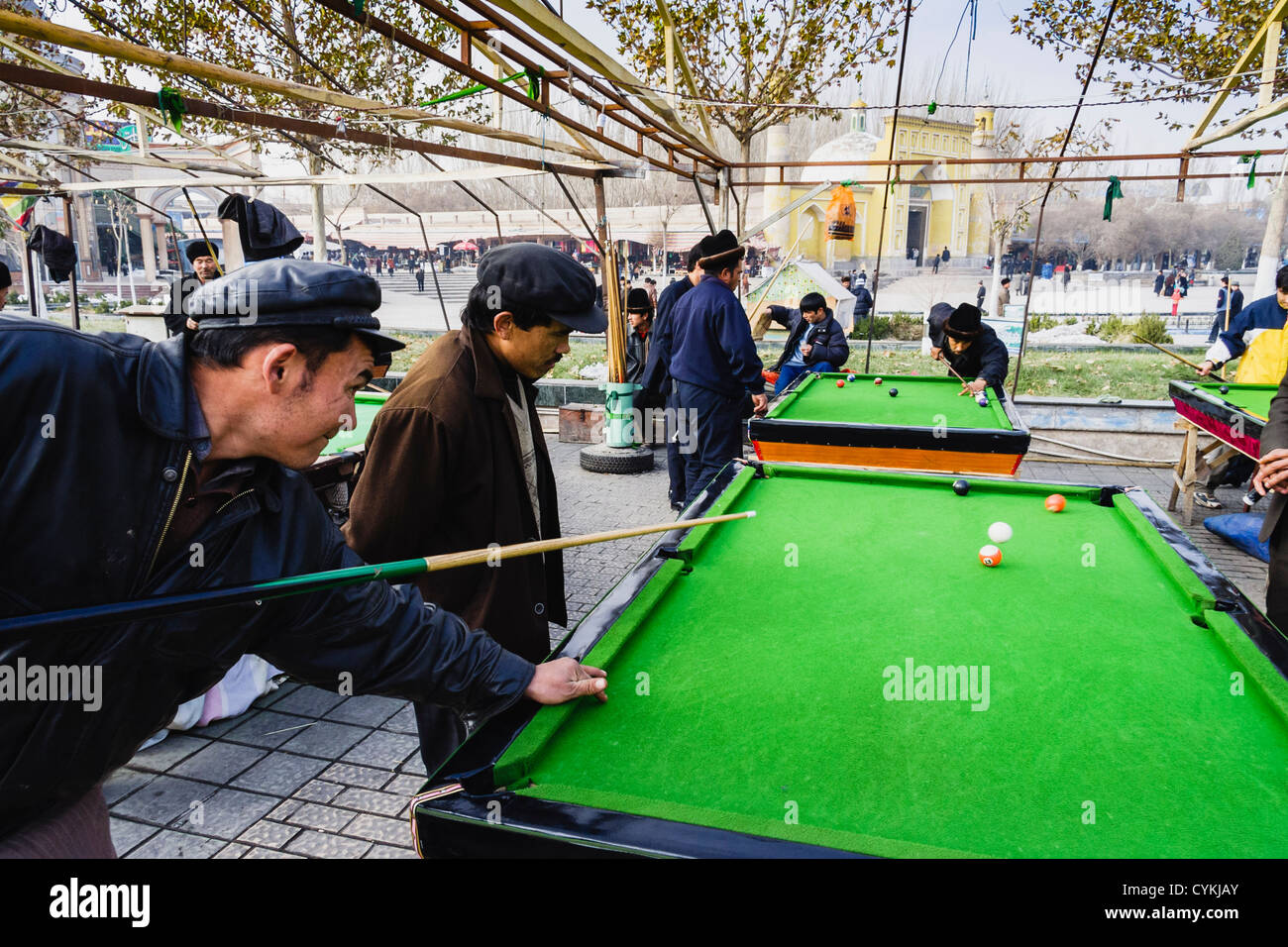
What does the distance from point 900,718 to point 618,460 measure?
567 cm

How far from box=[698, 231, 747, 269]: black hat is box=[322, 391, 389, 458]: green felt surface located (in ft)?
7.63

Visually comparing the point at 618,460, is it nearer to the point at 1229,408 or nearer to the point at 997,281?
the point at 1229,408

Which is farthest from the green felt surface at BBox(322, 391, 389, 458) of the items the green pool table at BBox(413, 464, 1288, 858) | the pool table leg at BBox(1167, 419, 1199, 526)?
the pool table leg at BBox(1167, 419, 1199, 526)

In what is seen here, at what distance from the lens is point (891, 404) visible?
5594 mm

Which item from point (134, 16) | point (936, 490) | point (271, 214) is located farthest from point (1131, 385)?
point (134, 16)

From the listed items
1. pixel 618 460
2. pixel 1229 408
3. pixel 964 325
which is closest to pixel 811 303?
pixel 964 325

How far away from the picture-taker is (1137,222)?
91.9 ft

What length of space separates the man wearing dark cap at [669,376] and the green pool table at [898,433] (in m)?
0.91

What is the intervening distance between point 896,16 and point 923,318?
682 centimetres

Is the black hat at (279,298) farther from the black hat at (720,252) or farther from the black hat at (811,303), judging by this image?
the black hat at (811,303)

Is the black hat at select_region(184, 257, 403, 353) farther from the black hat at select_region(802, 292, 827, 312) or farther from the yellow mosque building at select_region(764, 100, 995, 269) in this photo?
the yellow mosque building at select_region(764, 100, 995, 269)

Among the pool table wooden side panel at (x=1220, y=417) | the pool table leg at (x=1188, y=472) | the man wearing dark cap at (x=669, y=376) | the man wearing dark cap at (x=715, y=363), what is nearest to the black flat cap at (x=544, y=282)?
the man wearing dark cap at (x=715, y=363)

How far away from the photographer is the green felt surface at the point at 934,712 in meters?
1.31

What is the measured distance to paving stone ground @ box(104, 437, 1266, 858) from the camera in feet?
8.30
